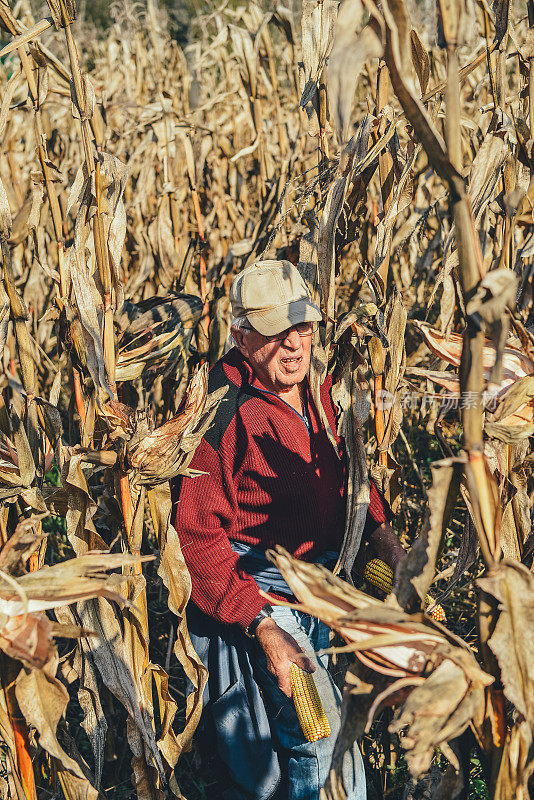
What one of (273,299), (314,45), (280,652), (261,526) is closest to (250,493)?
(261,526)

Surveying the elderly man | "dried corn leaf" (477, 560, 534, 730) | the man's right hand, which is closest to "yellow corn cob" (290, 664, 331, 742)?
the man's right hand

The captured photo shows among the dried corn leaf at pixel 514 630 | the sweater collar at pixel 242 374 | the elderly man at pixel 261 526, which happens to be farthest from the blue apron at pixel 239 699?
the dried corn leaf at pixel 514 630

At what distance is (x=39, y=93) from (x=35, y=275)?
184 cm

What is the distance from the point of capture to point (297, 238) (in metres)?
2.49

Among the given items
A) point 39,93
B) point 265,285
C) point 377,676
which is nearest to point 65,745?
point 377,676

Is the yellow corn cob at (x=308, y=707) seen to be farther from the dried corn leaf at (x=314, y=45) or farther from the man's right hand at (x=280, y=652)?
the dried corn leaf at (x=314, y=45)

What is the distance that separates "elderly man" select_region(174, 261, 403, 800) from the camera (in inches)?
69.5

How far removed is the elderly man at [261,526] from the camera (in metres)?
1.77

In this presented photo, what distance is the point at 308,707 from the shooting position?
5.11ft

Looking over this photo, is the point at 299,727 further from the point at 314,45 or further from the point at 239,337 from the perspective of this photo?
the point at 314,45

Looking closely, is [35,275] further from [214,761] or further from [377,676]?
[377,676]

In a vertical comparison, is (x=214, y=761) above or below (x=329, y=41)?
below

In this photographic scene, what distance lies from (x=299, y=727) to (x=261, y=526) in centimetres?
49

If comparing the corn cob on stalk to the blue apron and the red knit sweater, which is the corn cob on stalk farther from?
the blue apron
